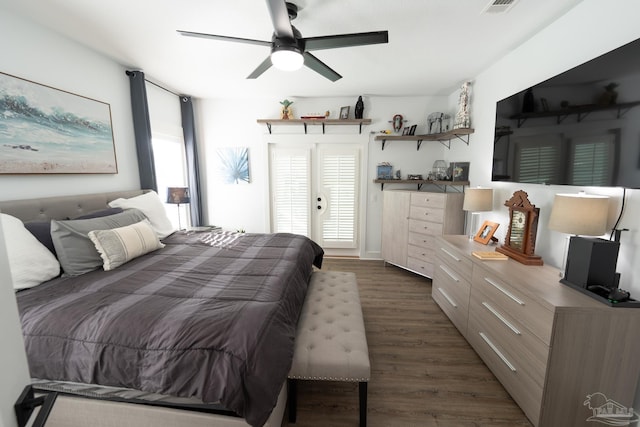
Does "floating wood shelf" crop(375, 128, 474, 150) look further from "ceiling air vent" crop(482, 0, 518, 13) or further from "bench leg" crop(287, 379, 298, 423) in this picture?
Result: "bench leg" crop(287, 379, 298, 423)

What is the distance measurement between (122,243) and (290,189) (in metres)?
2.54

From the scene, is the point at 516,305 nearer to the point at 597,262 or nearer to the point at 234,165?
the point at 597,262

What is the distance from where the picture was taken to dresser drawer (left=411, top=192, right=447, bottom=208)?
10.5ft

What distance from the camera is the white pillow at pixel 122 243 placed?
1870mm

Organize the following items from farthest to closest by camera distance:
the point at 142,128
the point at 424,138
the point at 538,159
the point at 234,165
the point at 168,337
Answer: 1. the point at 234,165
2. the point at 424,138
3. the point at 142,128
4. the point at 538,159
5. the point at 168,337

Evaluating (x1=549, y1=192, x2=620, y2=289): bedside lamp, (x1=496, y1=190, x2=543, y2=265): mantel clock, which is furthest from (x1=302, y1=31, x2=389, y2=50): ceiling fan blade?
(x1=496, y1=190, x2=543, y2=265): mantel clock

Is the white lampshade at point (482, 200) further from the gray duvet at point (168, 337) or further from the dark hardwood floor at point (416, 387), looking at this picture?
the gray duvet at point (168, 337)

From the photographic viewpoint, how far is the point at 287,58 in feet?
5.94

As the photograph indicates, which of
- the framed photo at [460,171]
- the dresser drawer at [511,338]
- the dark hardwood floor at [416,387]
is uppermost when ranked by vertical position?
the framed photo at [460,171]

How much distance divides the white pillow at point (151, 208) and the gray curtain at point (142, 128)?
316mm

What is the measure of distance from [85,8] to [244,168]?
249 centimetres

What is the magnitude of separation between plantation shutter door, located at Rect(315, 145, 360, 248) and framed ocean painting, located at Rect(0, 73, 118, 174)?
8.85 feet

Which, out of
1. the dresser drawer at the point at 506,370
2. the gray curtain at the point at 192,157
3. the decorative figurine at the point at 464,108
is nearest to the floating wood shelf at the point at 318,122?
the gray curtain at the point at 192,157

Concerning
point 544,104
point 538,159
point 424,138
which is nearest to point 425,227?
point 424,138
